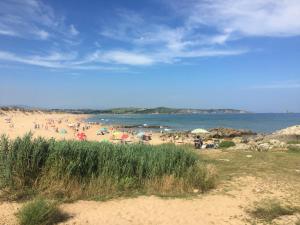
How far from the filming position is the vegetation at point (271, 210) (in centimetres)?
805

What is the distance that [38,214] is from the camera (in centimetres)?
680

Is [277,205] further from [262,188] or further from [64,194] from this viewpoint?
[64,194]

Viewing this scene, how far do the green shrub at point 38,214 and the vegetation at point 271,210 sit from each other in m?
4.39

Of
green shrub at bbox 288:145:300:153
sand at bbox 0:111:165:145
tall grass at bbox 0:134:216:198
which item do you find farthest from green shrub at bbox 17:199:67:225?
green shrub at bbox 288:145:300:153

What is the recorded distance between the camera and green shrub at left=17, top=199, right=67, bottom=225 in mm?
6730

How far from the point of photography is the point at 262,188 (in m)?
10.9

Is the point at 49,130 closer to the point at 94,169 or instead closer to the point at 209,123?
the point at 94,169

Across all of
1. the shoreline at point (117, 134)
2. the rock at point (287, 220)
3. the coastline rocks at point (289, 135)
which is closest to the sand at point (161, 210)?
the rock at point (287, 220)

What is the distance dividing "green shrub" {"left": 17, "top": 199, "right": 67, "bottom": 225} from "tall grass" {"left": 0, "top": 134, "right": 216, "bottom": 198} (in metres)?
1.51

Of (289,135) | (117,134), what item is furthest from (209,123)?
(117,134)

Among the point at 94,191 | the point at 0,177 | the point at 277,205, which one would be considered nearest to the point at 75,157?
the point at 94,191

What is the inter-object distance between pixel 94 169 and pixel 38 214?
3035 mm

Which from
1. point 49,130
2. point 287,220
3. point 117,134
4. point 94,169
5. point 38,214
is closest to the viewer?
point 38,214

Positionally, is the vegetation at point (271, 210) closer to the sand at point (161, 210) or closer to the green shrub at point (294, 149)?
the sand at point (161, 210)
